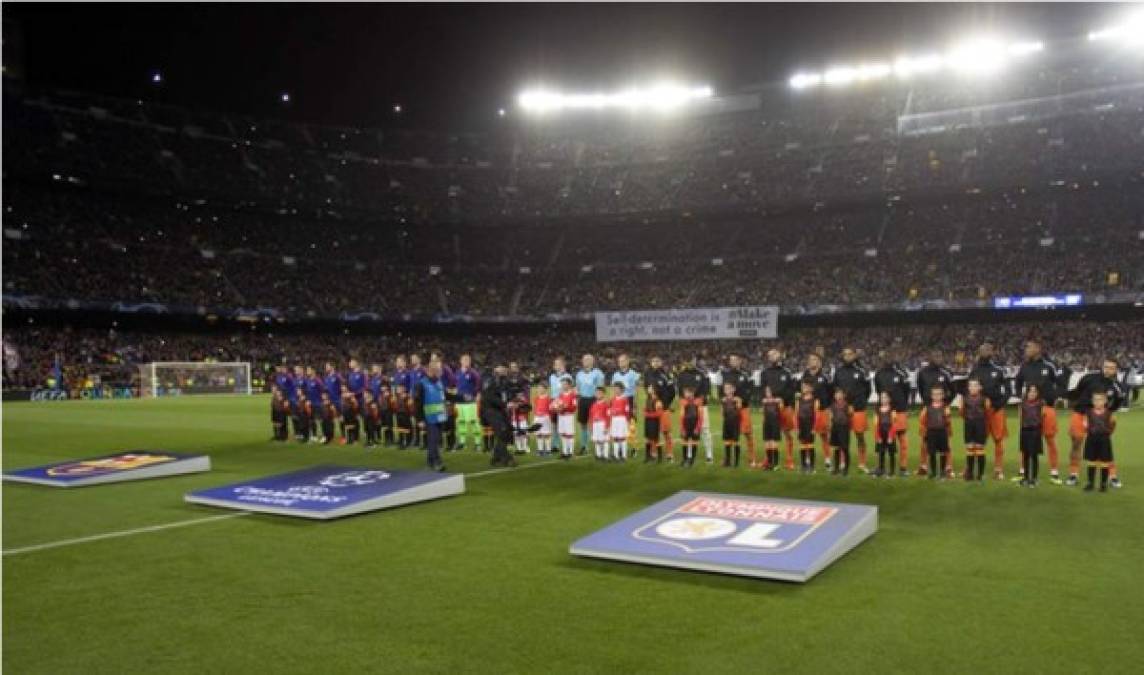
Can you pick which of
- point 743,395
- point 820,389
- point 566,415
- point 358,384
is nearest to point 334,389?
point 358,384

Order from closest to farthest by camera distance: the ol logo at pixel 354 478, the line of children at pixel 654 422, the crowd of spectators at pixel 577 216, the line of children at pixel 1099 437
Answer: the ol logo at pixel 354 478, the line of children at pixel 1099 437, the line of children at pixel 654 422, the crowd of spectators at pixel 577 216

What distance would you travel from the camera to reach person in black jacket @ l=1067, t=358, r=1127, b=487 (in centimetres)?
1159

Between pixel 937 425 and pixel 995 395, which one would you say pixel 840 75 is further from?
pixel 937 425

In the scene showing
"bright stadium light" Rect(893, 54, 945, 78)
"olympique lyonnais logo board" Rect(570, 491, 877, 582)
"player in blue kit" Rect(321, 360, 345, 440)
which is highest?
"bright stadium light" Rect(893, 54, 945, 78)

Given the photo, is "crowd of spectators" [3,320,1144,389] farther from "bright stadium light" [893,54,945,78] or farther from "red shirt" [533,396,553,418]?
"red shirt" [533,396,553,418]

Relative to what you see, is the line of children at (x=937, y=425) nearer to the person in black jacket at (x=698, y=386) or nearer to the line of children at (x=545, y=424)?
the person in black jacket at (x=698, y=386)

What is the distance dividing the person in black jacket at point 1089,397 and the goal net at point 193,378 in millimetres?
42948

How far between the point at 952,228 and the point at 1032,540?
1887 inches

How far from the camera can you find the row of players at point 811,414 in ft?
39.6

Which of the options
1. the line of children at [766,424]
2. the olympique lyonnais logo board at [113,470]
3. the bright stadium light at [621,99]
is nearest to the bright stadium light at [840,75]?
the bright stadium light at [621,99]

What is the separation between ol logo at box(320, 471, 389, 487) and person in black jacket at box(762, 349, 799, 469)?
21.6 feet

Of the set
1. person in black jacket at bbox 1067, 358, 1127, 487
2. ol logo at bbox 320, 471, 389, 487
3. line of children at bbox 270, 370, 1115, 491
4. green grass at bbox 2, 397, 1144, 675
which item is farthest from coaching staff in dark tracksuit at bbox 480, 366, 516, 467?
person in black jacket at bbox 1067, 358, 1127, 487

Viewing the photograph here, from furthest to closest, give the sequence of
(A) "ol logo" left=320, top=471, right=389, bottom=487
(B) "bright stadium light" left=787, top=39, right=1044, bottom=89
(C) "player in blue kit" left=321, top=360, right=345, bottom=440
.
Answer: (B) "bright stadium light" left=787, top=39, right=1044, bottom=89
(C) "player in blue kit" left=321, top=360, right=345, bottom=440
(A) "ol logo" left=320, top=471, right=389, bottom=487

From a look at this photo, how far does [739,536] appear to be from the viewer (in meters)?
7.96
